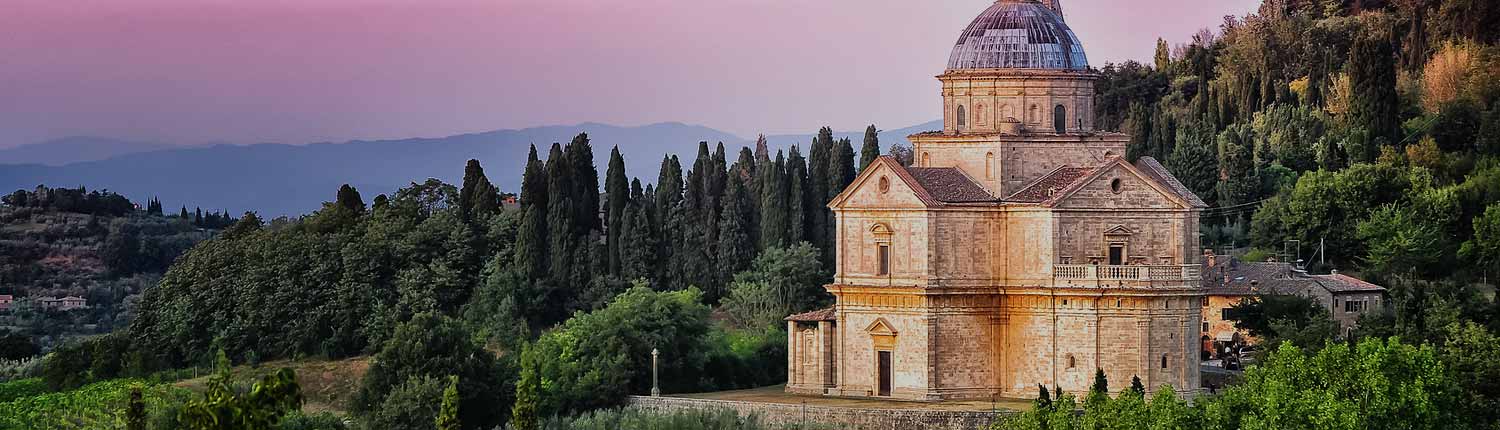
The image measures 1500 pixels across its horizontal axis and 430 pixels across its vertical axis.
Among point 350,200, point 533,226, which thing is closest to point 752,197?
point 533,226

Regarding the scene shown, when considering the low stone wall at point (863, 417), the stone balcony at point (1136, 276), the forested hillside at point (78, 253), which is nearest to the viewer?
the low stone wall at point (863, 417)

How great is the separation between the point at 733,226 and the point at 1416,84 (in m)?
24.2

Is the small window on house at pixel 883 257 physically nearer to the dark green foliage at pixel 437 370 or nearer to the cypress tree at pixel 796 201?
the dark green foliage at pixel 437 370

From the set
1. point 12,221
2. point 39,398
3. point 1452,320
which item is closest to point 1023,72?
point 1452,320

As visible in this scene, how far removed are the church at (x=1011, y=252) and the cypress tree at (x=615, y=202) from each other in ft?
70.6

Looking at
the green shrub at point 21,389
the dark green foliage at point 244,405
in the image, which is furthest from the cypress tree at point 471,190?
the dark green foliage at point 244,405

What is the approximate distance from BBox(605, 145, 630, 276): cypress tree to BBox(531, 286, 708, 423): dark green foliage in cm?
1519

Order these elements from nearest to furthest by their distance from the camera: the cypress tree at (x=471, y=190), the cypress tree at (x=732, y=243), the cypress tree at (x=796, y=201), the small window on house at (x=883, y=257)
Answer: the small window on house at (x=883, y=257)
the cypress tree at (x=796, y=201)
the cypress tree at (x=732, y=243)
the cypress tree at (x=471, y=190)

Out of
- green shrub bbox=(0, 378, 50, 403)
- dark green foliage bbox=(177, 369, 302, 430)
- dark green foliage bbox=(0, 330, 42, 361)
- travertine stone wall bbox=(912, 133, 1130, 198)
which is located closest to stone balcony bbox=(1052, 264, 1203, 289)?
travertine stone wall bbox=(912, 133, 1130, 198)

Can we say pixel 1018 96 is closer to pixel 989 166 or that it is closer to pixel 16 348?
pixel 989 166

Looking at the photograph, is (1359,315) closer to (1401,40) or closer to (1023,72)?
(1023,72)

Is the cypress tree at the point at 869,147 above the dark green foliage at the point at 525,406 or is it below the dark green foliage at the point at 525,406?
above

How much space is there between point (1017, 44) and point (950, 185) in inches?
130

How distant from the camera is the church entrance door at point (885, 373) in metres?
53.1
